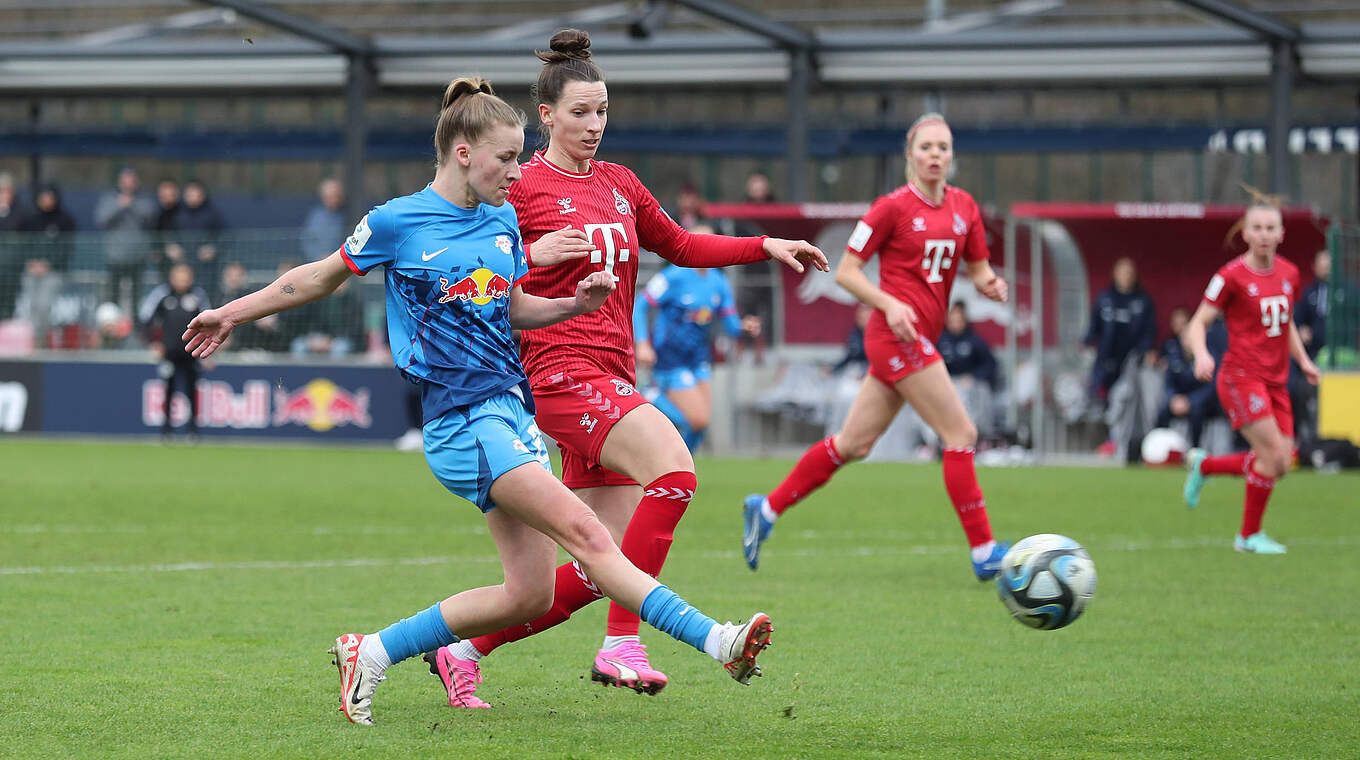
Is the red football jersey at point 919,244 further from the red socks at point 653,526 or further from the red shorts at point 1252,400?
the red socks at point 653,526

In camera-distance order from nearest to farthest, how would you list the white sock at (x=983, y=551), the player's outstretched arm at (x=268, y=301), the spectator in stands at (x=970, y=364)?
the player's outstretched arm at (x=268, y=301)
the white sock at (x=983, y=551)
the spectator in stands at (x=970, y=364)

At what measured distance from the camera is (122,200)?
2242 cm

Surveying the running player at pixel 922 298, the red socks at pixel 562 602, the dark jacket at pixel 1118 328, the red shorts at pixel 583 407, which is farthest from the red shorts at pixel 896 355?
the dark jacket at pixel 1118 328

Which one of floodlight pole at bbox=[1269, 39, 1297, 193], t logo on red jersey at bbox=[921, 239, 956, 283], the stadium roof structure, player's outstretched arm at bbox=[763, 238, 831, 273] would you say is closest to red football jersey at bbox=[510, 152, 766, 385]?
player's outstretched arm at bbox=[763, 238, 831, 273]

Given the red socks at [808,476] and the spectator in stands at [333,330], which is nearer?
the red socks at [808,476]

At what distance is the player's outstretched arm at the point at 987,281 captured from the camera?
328 inches

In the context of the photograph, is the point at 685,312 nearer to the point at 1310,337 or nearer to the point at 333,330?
the point at 1310,337

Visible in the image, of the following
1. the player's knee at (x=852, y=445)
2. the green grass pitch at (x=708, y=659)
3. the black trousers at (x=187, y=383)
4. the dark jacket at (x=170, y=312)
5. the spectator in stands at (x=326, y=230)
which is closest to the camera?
the green grass pitch at (x=708, y=659)

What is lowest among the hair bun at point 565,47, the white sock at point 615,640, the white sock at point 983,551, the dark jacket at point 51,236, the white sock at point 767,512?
the white sock at point 983,551

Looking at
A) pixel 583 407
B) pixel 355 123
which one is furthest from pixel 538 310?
pixel 355 123

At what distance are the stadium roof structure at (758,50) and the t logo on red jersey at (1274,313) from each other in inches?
395

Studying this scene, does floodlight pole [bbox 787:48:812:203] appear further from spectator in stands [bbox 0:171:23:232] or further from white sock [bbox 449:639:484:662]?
white sock [bbox 449:639:484:662]

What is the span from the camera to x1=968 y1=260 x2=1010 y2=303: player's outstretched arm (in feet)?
27.3

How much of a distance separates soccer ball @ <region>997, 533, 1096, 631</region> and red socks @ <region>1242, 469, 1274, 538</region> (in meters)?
4.55
